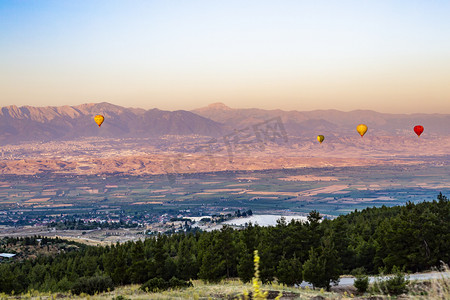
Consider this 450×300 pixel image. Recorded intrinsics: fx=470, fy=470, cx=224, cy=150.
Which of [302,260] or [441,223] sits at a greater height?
[441,223]

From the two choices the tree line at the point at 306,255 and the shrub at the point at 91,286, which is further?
the tree line at the point at 306,255

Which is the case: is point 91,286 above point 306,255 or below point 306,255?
below

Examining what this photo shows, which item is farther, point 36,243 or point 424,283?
point 36,243

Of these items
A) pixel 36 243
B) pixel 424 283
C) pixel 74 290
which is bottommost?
pixel 36 243

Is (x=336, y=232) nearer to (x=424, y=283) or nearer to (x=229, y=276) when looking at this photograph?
(x=229, y=276)

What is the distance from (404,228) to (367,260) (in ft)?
25.2

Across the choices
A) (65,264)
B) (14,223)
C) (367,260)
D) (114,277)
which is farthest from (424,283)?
(14,223)

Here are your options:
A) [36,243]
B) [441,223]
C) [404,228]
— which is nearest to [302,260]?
[404,228]

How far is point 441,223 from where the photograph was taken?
41.4 m

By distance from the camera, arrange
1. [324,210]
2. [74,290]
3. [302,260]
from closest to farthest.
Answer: [74,290] → [302,260] → [324,210]

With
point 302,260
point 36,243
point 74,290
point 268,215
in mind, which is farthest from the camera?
point 268,215

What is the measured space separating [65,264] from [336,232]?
122 ft

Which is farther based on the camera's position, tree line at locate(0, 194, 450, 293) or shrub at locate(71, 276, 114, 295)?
tree line at locate(0, 194, 450, 293)

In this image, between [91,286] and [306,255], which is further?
[306,255]
